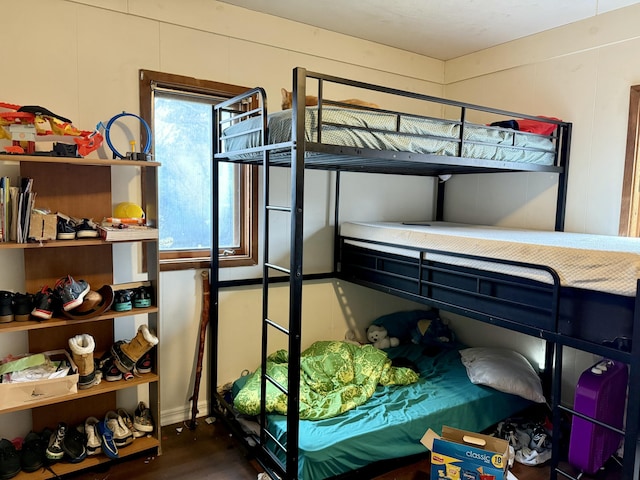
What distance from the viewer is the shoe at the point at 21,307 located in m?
2.02

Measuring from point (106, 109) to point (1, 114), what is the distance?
19.5 inches

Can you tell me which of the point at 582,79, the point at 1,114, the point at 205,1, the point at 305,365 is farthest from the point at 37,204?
the point at 582,79

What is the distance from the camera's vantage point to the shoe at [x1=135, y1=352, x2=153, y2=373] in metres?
2.35

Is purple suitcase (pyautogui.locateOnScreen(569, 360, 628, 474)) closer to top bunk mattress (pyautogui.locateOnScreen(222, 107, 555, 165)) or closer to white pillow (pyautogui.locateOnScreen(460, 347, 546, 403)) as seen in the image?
white pillow (pyautogui.locateOnScreen(460, 347, 546, 403))

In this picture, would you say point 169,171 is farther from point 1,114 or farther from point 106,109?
point 1,114

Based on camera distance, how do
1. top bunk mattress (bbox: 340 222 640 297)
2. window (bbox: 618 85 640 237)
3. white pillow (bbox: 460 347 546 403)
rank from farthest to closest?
white pillow (bbox: 460 347 546 403)
window (bbox: 618 85 640 237)
top bunk mattress (bbox: 340 222 640 297)

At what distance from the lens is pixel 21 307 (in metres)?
2.02

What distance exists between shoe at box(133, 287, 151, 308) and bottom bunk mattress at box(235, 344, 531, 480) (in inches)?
30.8

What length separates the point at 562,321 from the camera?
176 centimetres

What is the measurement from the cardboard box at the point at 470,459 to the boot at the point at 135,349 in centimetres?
145

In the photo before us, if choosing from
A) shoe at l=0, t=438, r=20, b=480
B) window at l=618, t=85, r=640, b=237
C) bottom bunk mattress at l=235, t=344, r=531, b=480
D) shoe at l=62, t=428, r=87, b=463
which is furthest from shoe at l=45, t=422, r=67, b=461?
window at l=618, t=85, r=640, b=237

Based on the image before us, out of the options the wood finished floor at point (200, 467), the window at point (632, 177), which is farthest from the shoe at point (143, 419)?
the window at point (632, 177)

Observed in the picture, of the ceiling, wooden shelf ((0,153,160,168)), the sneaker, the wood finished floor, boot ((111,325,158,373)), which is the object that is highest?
the ceiling

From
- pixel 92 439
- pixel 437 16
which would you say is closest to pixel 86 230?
pixel 92 439
